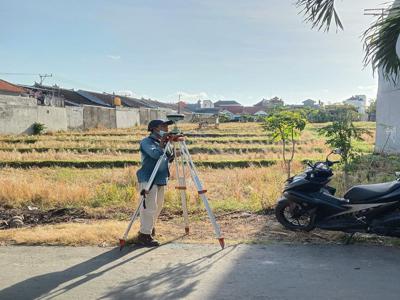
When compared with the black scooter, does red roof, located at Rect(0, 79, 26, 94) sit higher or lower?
higher

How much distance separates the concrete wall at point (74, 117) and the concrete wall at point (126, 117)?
253 inches

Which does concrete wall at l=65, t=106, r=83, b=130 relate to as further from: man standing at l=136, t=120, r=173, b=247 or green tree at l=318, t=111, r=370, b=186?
man standing at l=136, t=120, r=173, b=247

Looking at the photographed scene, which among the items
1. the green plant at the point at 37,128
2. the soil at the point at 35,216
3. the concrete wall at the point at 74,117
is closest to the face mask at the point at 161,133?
the soil at the point at 35,216

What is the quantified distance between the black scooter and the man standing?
174 cm

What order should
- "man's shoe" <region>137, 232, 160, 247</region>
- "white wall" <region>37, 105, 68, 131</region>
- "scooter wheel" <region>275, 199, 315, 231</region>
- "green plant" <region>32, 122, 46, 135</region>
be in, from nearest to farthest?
"man's shoe" <region>137, 232, 160, 247</region> → "scooter wheel" <region>275, 199, 315, 231</region> → "green plant" <region>32, 122, 46, 135</region> → "white wall" <region>37, 105, 68, 131</region>

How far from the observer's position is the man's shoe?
5.49m

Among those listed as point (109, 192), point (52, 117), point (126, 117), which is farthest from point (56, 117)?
point (109, 192)

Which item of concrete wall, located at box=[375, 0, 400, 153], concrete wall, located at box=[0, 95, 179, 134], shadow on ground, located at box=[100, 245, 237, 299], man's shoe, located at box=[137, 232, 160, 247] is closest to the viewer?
shadow on ground, located at box=[100, 245, 237, 299]

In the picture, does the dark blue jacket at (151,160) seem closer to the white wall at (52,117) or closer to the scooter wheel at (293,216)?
the scooter wheel at (293,216)

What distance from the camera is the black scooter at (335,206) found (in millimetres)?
5203

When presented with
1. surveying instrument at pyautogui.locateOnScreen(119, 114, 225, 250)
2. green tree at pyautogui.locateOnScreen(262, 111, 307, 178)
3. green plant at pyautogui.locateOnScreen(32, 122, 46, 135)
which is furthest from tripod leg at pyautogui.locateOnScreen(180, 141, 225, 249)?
green plant at pyautogui.locateOnScreen(32, 122, 46, 135)

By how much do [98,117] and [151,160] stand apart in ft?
125

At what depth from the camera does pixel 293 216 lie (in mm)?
6113

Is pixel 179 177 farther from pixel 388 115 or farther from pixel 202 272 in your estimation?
pixel 388 115
